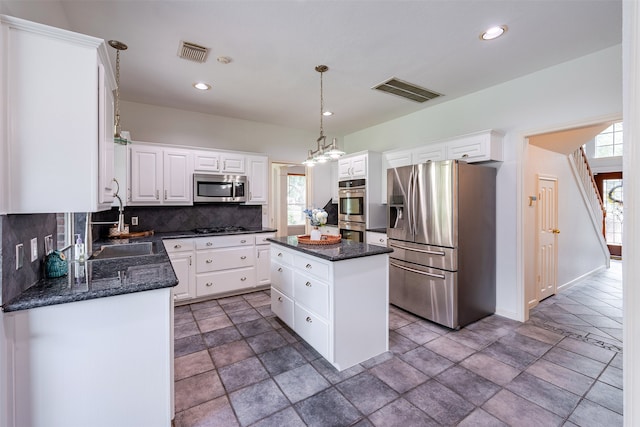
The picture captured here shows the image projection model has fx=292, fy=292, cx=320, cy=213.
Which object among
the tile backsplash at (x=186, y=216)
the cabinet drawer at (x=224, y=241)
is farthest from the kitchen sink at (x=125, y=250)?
the cabinet drawer at (x=224, y=241)

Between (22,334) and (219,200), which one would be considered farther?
(219,200)

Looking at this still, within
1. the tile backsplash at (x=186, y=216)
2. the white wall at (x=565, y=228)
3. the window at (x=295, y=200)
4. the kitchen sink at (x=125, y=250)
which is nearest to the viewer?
the kitchen sink at (x=125, y=250)

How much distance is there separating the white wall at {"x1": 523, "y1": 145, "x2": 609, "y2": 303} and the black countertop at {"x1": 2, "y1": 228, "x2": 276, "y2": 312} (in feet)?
11.8

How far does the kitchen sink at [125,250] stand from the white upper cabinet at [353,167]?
303cm

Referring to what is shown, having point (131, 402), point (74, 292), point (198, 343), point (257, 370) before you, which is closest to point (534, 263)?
point (257, 370)

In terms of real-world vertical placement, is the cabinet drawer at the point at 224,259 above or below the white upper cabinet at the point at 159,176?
below

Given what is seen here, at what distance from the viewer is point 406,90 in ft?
11.7

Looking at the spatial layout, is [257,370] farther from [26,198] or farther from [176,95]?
[176,95]

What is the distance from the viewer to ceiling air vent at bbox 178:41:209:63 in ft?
8.39

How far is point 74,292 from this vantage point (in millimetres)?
1446

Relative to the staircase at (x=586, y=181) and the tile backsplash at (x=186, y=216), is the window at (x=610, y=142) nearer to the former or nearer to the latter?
the staircase at (x=586, y=181)

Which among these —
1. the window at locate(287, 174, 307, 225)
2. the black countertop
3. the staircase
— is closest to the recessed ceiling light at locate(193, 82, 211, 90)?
the black countertop

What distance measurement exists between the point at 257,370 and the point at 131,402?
993mm

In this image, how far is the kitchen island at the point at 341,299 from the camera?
91.9 inches
